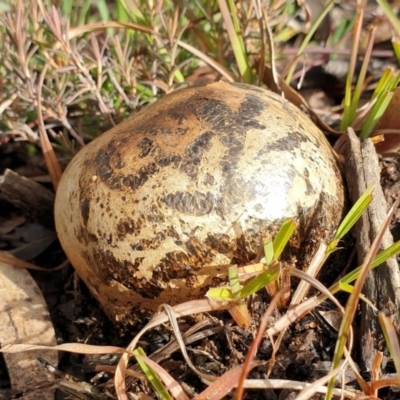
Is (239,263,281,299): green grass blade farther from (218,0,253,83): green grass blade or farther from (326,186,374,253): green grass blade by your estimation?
(218,0,253,83): green grass blade

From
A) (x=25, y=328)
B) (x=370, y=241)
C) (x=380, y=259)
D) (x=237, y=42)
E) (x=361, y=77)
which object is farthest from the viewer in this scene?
(x=237, y=42)

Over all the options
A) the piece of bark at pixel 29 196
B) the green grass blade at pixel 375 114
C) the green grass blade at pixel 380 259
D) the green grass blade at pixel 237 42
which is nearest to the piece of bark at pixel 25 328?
the piece of bark at pixel 29 196

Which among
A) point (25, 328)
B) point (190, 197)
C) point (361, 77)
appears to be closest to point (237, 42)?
point (361, 77)

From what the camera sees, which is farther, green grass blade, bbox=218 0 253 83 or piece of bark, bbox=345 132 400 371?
green grass blade, bbox=218 0 253 83

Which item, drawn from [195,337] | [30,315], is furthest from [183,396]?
[30,315]

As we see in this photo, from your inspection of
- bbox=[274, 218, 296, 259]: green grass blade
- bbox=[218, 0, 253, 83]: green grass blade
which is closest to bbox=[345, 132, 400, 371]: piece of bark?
bbox=[274, 218, 296, 259]: green grass blade

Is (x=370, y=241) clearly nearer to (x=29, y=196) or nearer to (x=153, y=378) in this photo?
(x=153, y=378)

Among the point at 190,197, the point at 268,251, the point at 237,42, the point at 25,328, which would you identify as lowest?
the point at 25,328

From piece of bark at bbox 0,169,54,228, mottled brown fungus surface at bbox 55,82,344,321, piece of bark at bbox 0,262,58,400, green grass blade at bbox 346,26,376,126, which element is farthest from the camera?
piece of bark at bbox 0,169,54,228
